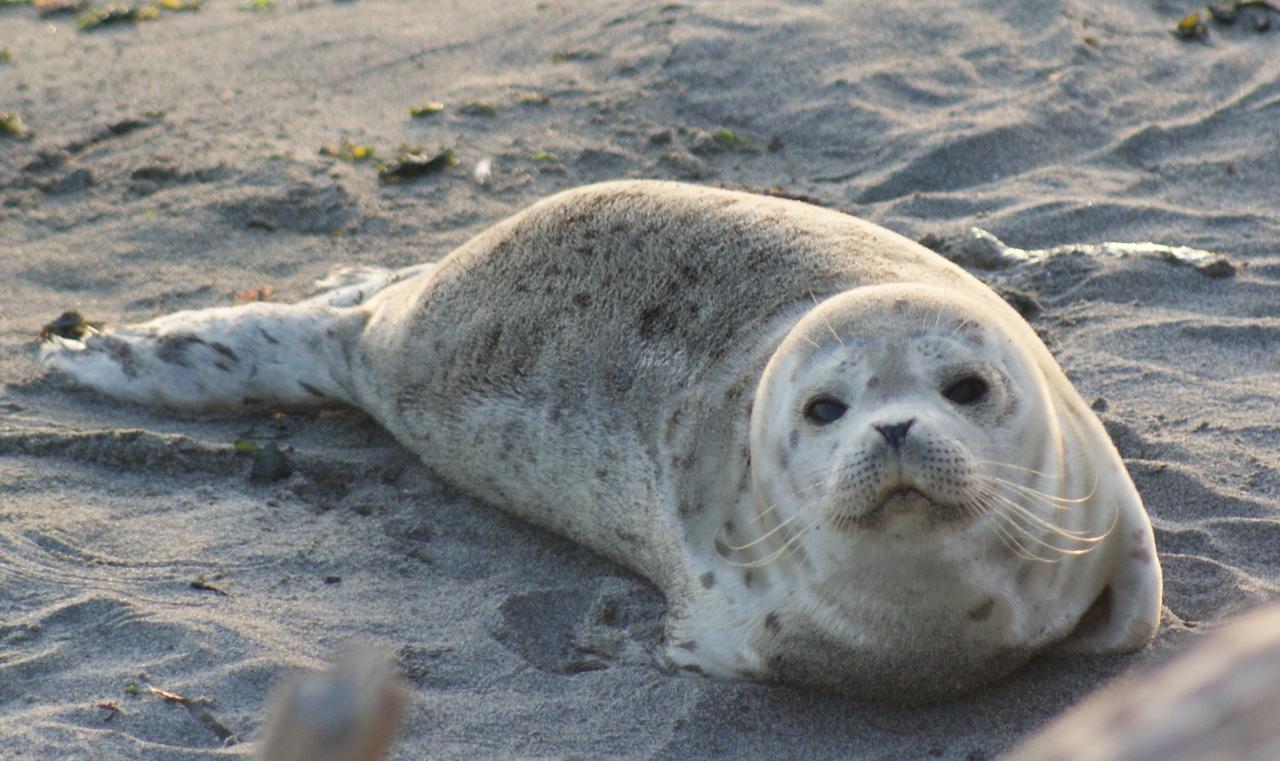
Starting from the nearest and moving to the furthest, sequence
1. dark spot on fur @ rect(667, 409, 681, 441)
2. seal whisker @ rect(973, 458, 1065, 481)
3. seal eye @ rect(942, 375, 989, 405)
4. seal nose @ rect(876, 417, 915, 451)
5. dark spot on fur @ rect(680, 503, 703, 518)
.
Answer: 1. seal nose @ rect(876, 417, 915, 451)
2. seal whisker @ rect(973, 458, 1065, 481)
3. seal eye @ rect(942, 375, 989, 405)
4. dark spot on fur @ rect(680, 503, 703, 518)
5. dark spot on fur @ rect(667, 409, 681, 441)

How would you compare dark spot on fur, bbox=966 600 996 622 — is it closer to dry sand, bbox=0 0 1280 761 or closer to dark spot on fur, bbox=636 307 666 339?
dry sand, bbox=0 0 1280 761

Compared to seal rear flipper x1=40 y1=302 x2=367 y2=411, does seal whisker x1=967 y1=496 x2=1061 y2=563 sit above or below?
above

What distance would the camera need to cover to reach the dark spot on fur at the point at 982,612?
132 inches

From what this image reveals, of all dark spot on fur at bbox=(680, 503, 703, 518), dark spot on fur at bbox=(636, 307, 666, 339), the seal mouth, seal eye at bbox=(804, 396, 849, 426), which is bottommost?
dark spot on fur at bbox=(680, 503, 703, 518)

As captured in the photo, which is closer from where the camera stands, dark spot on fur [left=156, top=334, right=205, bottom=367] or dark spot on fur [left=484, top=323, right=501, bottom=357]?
dark spot on fur [left=484, top=323, right=501, bottom=357]

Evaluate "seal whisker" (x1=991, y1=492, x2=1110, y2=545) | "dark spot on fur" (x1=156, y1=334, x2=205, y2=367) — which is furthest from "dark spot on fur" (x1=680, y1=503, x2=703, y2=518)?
"dark spot on fur" (x1=156, y1=334, x2=205, y2=367)

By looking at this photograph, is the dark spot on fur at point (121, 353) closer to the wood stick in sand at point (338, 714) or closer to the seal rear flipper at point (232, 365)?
the seal rear flipper at point (232, 365)

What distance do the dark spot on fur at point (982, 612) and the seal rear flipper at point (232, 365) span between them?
2.59m

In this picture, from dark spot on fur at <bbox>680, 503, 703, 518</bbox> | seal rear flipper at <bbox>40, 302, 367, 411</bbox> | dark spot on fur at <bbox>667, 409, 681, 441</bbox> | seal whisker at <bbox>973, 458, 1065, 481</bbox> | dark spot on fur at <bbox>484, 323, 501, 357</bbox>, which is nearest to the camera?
seal whisker at <bbox>973, 458, 1065, 481</bbox>

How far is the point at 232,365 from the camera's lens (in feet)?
17.8

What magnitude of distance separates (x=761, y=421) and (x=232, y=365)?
7.86 feet

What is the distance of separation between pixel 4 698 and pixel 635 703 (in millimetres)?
1305

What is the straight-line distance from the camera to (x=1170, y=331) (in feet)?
16.5

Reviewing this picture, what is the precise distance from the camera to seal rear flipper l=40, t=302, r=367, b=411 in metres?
5.41
